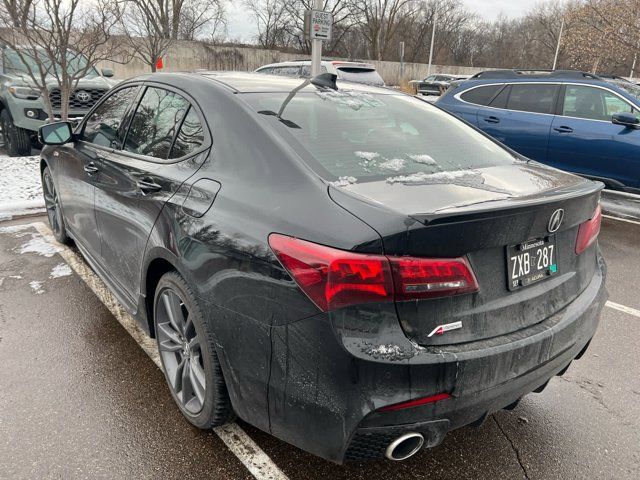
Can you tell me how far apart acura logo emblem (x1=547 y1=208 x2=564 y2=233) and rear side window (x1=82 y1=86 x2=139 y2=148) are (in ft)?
8.19

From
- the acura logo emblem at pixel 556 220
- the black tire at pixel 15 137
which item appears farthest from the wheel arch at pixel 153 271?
the black tire at pixel 15 137

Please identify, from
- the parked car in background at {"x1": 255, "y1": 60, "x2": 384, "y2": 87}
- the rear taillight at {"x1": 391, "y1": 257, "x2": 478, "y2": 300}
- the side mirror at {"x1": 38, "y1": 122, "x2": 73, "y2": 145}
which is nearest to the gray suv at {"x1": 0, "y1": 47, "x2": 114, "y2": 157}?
the parked car in background at {"x1": 255, "y1": 60, "x2": 384, "y2": 87}

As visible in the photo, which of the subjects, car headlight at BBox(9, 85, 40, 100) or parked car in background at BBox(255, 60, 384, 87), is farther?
parked car in background at BBox(255, 60, 384, 87)

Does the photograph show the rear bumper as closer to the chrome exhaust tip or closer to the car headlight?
the chrome exhaust tip

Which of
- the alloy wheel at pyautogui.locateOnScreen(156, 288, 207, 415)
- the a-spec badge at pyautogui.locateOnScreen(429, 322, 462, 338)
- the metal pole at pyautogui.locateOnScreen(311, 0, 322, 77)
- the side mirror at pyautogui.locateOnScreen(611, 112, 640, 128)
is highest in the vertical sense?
the metal pole at pyautogui.locateOnScreen(311, 0, 322, 77)

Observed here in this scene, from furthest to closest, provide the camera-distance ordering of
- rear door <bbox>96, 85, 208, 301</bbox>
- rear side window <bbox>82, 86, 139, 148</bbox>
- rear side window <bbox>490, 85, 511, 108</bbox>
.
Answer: rear side window <bbox>490, 85, 511, 108</bbox> < rear side window <bbox>82, 86, 139, 148</bbox> < rear door <bbox>96, 85, 208, 301</bbox>

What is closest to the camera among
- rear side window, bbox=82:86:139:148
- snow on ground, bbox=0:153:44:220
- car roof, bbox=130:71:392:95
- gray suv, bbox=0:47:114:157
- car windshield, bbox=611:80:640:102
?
car roof, bbox=130:71:392:95

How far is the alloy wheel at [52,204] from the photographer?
14.9 ft

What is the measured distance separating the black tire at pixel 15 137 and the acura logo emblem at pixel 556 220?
9335mm

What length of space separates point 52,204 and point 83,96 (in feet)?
17.0

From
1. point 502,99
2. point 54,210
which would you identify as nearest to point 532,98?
point 502,99

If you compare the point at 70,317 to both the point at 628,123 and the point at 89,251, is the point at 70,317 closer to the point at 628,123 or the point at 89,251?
the point at 89,251

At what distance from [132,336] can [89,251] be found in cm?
78

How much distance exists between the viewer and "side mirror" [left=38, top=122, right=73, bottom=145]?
3.64 meters
